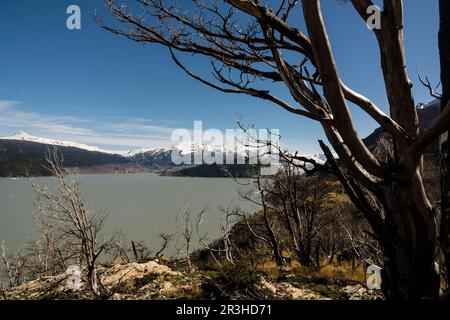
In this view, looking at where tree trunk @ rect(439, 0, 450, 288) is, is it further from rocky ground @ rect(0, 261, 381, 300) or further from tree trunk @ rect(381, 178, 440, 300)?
rocky ground @ rect(0, 261, 381, 300)

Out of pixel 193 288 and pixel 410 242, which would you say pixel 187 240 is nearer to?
pixel 193 288

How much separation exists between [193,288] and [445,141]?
6276 millimetres

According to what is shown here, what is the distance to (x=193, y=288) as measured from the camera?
7.39 metres

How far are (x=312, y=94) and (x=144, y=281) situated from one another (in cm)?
703

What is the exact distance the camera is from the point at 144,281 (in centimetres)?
819

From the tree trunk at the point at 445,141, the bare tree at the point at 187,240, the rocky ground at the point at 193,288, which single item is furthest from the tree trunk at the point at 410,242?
the bare tree at the point at 187,240

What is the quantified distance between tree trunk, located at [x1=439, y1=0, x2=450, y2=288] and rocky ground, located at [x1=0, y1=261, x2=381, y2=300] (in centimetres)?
437

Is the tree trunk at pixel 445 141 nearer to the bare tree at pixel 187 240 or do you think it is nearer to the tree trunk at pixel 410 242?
the tree trunk at pixel 410 242

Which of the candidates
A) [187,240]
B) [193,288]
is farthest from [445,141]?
[187,240]

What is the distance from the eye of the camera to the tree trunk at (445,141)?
271 cm

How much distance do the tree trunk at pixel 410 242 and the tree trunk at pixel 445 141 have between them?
18 cm

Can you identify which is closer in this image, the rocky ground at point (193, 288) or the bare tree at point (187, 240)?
the rocky ground at point (193, 288)
